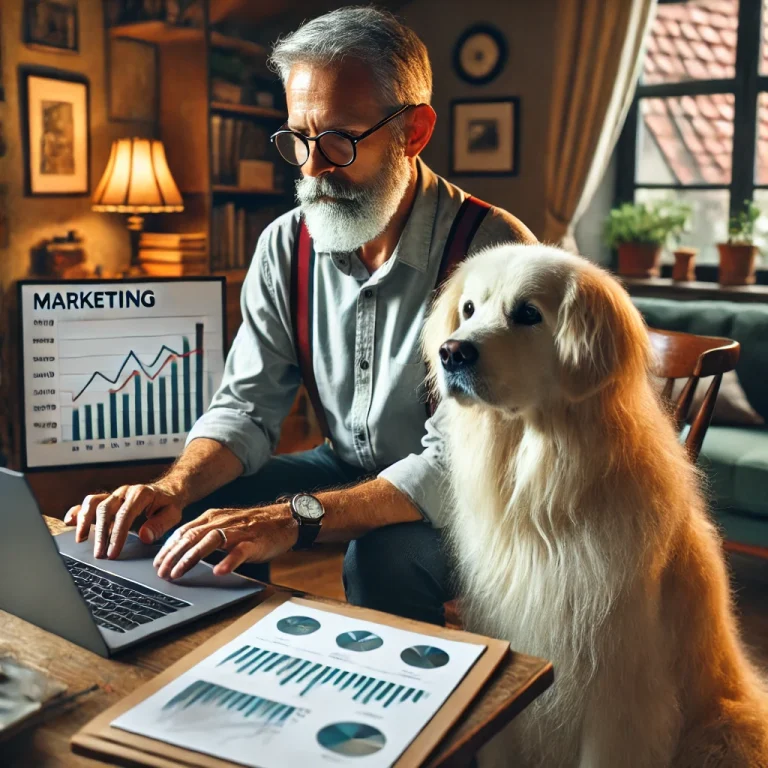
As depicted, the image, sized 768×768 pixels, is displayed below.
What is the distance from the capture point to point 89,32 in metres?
3.18

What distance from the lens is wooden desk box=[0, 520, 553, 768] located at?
28.1 inches

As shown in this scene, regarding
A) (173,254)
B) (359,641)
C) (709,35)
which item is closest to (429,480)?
(359,641)

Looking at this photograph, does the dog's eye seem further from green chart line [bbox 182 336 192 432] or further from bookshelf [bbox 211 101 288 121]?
bookshelf [bbox 211 101 288 121]

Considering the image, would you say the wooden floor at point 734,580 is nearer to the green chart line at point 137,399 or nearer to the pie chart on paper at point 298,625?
the green chart line at point 137,399

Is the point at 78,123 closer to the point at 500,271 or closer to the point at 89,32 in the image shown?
the point at 89,32

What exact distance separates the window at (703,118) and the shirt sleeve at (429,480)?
2.81m

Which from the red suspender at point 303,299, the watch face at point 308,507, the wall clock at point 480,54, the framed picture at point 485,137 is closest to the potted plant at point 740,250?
the framed picture at point 485,137

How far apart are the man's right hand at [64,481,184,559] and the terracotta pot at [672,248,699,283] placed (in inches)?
120

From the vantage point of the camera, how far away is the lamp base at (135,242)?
A: 10.9 ft

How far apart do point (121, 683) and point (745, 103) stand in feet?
11.9

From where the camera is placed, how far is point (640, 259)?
384 centimetres

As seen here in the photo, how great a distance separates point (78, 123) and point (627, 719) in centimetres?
278

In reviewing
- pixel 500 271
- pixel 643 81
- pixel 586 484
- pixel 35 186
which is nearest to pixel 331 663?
pixel 586 484

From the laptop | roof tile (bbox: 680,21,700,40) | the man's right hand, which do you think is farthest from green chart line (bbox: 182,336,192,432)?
roof tile (bbox: 680,21,700,40)
